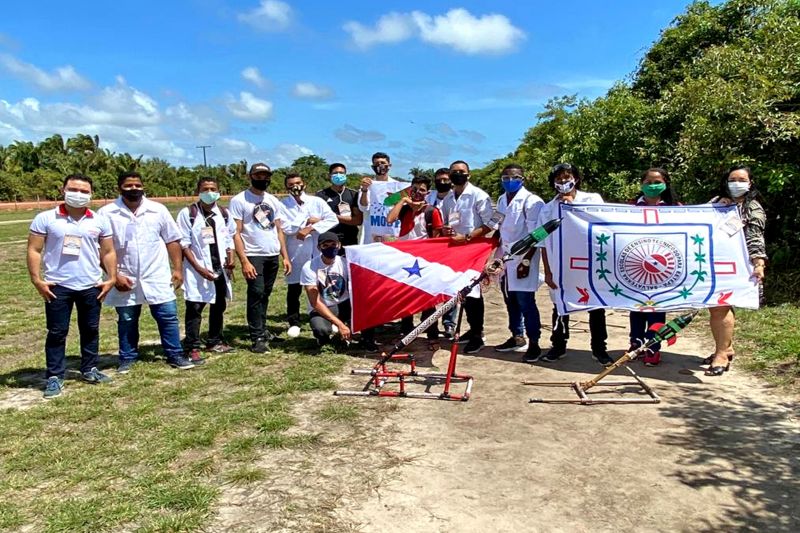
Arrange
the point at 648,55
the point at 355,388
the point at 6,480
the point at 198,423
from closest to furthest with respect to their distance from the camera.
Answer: the point at 6,480, the point at 198,423, the point at 355,388, the point at 648,55

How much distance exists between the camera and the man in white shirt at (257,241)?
690 centimetres

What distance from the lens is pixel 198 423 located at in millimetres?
4688

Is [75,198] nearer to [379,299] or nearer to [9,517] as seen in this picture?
[9,517]

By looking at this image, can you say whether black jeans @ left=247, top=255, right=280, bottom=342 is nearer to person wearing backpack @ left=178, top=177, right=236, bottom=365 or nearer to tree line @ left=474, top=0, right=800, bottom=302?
person wearing backpack @ left=178, top=177, right=236, bottom=365

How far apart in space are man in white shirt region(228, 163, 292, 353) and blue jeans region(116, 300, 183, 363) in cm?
93

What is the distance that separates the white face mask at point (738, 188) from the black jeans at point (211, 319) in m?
5.47

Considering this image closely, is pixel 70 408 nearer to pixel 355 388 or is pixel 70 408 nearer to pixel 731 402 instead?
pixel 355 388

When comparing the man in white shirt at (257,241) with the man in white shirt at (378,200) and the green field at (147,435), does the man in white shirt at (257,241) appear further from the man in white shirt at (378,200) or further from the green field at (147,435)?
the man in white shirt at (378,200)

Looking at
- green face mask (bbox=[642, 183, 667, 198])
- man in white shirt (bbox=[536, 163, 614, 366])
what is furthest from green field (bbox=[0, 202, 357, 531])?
green face mask (bbox=[642, 183, 667, 198])

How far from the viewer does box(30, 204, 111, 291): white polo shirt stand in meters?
5.40

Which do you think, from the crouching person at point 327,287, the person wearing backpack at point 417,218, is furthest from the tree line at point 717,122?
the crouching person at point 327,287

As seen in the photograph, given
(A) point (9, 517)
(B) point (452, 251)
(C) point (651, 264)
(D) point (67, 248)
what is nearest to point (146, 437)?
(A) point (9, 517)

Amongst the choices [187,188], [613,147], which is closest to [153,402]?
[613,147]

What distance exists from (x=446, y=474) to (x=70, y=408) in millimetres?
3387
